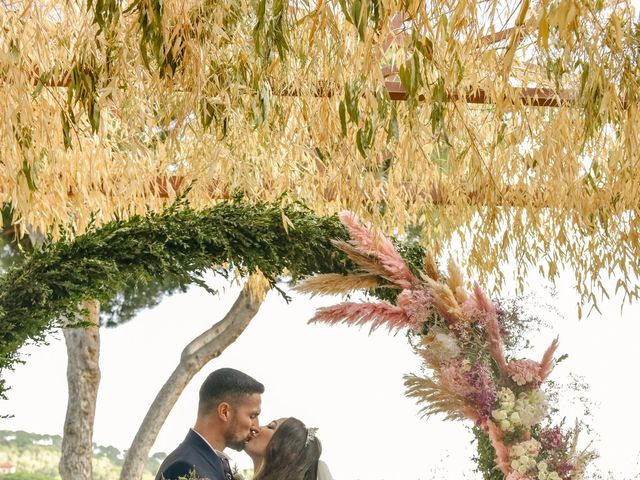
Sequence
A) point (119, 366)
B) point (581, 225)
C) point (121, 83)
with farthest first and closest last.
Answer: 1. point (119, 366)
2. point (581, 225)
3. point (121, 83)

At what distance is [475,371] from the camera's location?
346 cm

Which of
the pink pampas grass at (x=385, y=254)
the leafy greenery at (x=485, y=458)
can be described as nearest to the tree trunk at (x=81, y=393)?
the pink pampas grass at (x=385, y=254)

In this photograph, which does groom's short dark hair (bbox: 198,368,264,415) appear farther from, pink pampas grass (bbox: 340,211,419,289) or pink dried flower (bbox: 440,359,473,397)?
pink dried flower (bbox: 440,359,473,397)

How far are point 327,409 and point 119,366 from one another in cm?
171

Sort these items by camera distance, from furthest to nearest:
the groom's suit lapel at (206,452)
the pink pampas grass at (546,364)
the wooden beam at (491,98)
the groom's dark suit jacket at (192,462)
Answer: the wooden beam at (491,98)
the groom's suit lapel at (206,452)
the groom's dark suit jacket at (192,462)
the pink pampas grass at (546,364)

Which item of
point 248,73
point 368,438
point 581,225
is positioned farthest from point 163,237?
point 368,438

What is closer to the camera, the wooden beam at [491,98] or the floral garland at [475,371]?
the floral garland at [475,371]

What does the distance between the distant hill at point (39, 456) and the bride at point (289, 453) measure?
4.45 m

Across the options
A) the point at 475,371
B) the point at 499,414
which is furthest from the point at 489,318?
the point at 499,414

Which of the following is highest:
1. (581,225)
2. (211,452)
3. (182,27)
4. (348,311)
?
(581,225)

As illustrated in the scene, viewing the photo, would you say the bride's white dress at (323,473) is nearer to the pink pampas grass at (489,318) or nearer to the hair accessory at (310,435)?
the hair accessory at (310,435)

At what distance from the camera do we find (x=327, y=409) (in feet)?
25.6

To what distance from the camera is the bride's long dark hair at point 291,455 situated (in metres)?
3.93

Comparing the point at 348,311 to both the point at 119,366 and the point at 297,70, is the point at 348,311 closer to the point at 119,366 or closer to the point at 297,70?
the point at 297,70
